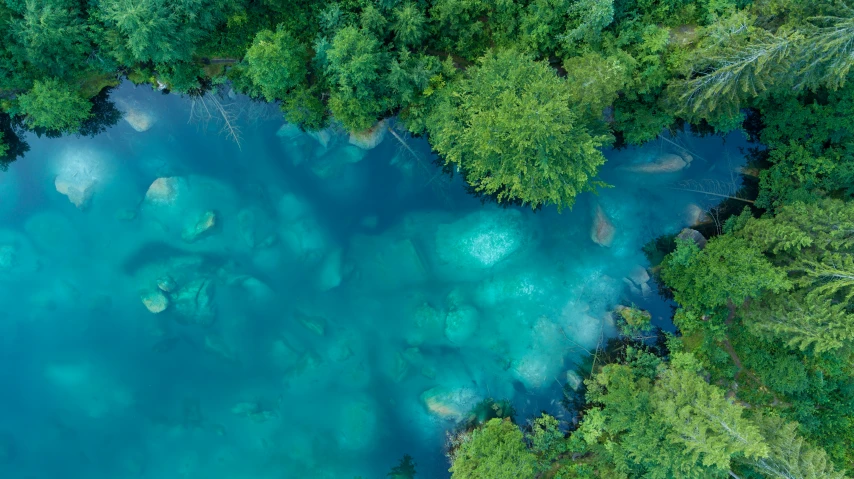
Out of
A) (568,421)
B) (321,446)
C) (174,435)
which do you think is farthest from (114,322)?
(568,421)

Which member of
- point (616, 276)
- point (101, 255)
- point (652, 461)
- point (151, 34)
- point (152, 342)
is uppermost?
point (151, 34)

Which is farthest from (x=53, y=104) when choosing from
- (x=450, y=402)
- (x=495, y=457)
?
(x=495, y=457)

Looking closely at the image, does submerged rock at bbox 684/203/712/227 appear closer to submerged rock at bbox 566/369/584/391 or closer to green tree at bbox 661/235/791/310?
green tree at bbox 661/235/791/310

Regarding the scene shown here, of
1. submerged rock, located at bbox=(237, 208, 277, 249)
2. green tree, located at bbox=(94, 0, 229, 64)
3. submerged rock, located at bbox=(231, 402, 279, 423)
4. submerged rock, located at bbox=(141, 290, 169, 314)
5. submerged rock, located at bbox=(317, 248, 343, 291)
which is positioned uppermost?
green tree, located at bbox=(94, 0, 229, 64)

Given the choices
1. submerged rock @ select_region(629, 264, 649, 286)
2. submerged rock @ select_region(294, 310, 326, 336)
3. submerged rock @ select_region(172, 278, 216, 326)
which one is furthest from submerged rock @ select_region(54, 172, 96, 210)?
submerged rock @ select_region(629, 264, 649, 286)

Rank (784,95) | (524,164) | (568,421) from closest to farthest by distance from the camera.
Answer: (524,164)
(784,95)
(568,421)

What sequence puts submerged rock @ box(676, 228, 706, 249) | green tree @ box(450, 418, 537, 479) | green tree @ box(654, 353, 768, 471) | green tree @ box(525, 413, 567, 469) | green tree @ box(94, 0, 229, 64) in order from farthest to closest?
1. submerged rock @ box(676, 228, 706, 249)
2. green tree @ box(525, 413, 567, 469)
3. green tree @ box(450, 418, 537, 479)
4. green tree @ box(94, 0, 229, 64)
5. green tree @ box(654, 353, 768, 471)

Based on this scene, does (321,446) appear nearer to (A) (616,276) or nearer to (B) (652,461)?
(B) (652,461)
